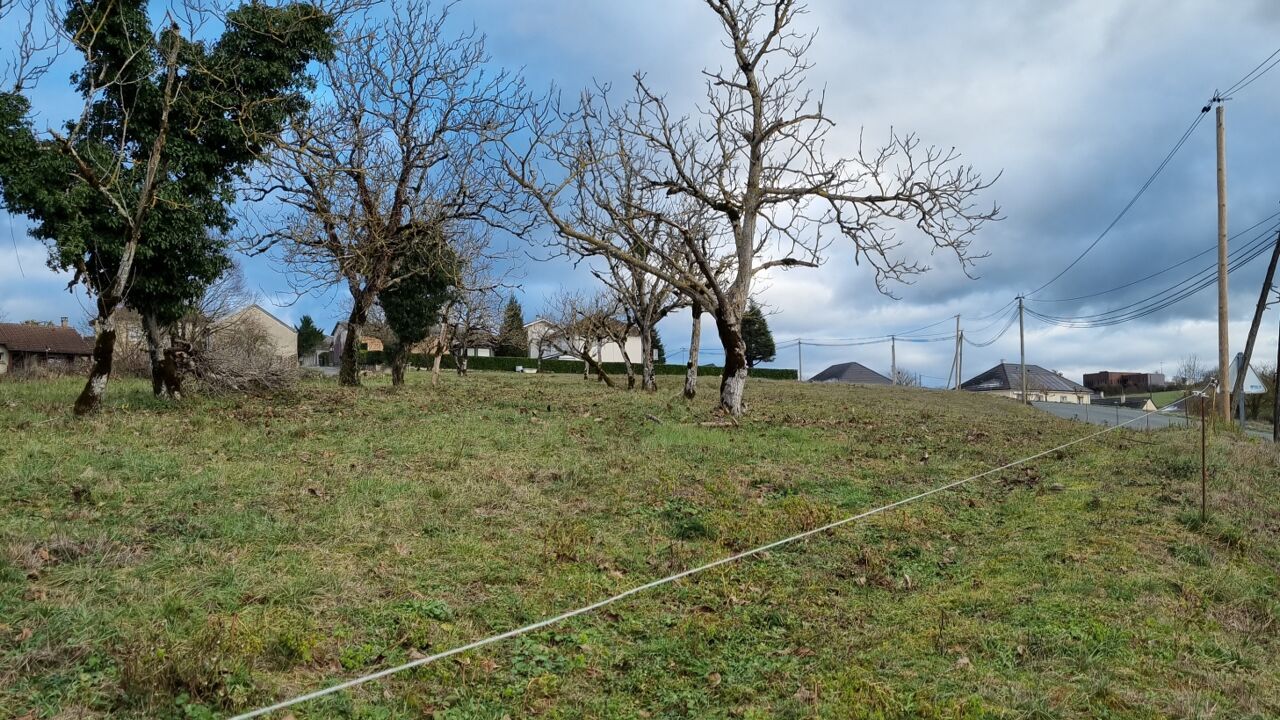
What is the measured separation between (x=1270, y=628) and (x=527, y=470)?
7.27 meters

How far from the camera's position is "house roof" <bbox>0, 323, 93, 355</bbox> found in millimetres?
49125

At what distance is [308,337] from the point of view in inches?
2899

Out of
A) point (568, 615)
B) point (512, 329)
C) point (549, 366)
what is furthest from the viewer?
point (549, 366)

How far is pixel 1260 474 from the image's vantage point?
10555 millimetres

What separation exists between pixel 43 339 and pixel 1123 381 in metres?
86.6

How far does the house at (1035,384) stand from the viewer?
218ft

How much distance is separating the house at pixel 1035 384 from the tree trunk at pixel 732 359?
55973 mm

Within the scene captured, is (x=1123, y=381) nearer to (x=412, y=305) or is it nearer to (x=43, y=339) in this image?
(x=412, y=305)

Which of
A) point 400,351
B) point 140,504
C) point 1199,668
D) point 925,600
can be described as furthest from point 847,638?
point 400,351

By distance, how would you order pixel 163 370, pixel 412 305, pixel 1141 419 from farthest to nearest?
1. pixel 412 305
2. pixel 1141 419
3. pixel 163 370

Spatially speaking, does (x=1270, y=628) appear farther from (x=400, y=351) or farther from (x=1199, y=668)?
(x=400, y=351)

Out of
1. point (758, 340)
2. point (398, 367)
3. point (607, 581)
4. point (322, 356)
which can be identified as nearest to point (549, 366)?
point (758, 340)

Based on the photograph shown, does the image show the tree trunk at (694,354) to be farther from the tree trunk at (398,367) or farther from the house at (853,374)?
the house at (853,374)

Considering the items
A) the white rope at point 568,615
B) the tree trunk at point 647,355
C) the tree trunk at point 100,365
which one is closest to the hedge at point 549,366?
the tree trunk at point 647,355
